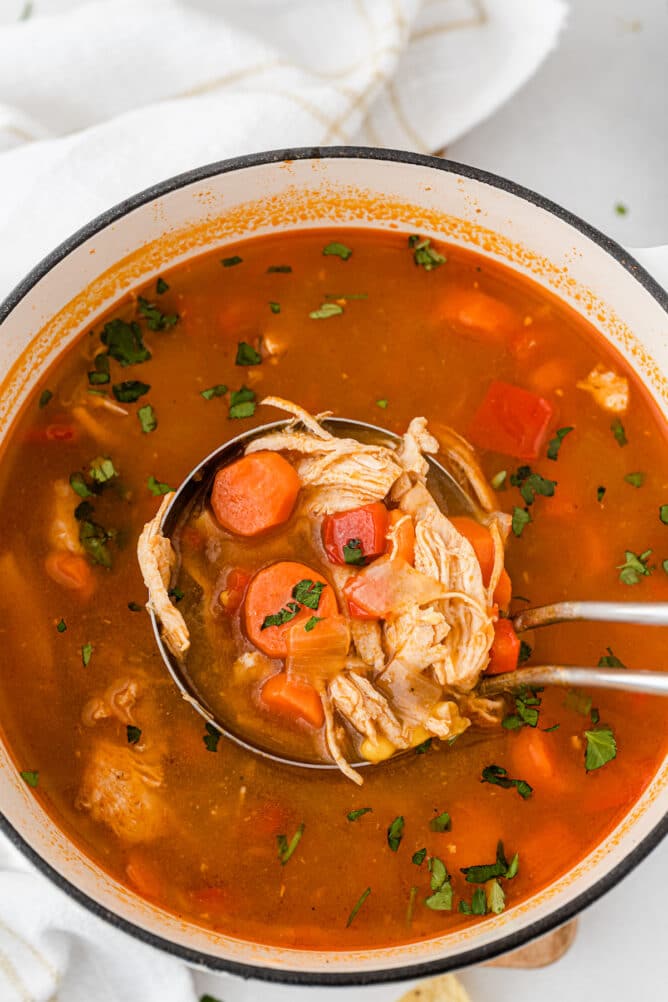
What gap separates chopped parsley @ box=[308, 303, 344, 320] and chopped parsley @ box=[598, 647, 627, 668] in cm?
124

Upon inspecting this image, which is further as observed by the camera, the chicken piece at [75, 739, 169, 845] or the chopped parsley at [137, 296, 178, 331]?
the chopped parsley at [137, 296, 178, 331]

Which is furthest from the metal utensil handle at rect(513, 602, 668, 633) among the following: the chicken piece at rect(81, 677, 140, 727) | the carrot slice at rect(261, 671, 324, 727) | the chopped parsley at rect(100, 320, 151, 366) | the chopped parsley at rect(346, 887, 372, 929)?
the chopped parsley at rect(100, 320, 151, 366)

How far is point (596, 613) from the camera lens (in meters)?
2.60

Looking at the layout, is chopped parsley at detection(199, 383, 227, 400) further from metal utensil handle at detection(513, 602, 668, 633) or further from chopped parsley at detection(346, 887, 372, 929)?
chopped parsley at detection(346, 887, 372, 929)

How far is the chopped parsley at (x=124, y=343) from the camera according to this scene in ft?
9.99

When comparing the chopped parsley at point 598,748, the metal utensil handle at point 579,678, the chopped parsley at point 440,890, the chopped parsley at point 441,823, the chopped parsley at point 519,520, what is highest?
the chopped parsley at point 519,520

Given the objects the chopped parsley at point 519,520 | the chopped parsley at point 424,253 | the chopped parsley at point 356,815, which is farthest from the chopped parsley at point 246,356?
the chopped parsley at point 356,815

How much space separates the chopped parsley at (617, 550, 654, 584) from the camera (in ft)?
9.93

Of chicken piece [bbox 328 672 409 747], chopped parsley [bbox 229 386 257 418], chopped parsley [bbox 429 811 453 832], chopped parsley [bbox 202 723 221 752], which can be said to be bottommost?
chopped parsley [bbox 429 811 453 832]

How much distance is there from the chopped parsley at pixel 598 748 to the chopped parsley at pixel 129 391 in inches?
62.8

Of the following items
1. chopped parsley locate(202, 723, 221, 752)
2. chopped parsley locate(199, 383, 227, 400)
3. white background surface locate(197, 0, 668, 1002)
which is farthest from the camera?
white background surface locate(197, 0, 668, 1002)

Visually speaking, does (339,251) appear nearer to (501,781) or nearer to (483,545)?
(483,545)

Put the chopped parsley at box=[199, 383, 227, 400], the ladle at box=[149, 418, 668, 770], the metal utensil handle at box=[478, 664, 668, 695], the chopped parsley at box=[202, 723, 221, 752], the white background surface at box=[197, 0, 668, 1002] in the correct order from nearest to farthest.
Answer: the metal utensil handle at box=[478, 664, 668, 695]
the ladle at box=[149, 418, 668, 770]
the chopped parsley at box=[202, 723, 221, 752]
the chopped parsley at box=[199, 383, 227, 400]
the white background surface at box=[197, 0, 668, 1002]

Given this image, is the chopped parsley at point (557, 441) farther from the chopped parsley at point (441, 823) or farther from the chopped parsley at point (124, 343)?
the chopped parsley at point (124, 343)
